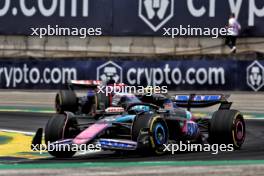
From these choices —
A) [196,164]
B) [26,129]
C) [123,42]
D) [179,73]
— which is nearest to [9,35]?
[123,42]

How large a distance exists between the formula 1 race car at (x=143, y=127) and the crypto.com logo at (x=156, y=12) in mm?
12221

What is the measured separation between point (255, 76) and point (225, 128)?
9197 millimetres

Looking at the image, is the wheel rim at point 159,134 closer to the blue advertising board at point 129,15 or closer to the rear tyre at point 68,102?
the rear tyre at point 68,102

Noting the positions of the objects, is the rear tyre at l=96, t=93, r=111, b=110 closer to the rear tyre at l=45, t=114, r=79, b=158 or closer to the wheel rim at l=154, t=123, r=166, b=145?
the rear tyre at l=45, t=114, r=79, b=158

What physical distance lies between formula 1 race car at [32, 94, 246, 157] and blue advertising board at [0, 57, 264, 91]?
27.6ft

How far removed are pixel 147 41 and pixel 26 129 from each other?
986 centimetres

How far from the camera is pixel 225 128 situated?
11172mm

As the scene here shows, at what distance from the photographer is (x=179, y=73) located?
21266mm

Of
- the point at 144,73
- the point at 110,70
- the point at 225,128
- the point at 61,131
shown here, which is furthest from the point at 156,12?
the point at 61,131

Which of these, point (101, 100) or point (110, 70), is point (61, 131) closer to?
point (101, 100)

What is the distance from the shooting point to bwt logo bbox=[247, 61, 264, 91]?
20.0 meters

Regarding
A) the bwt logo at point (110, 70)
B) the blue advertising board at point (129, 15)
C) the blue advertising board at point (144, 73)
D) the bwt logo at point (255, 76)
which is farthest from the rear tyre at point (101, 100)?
the blue advertising board at point (129, 15)

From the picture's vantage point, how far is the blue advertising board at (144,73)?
799 inches

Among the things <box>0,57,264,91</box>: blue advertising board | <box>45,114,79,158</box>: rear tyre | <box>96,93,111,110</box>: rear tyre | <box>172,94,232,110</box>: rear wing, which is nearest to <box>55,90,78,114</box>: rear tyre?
<box>0,57,264,91</box>: blue advertising board
